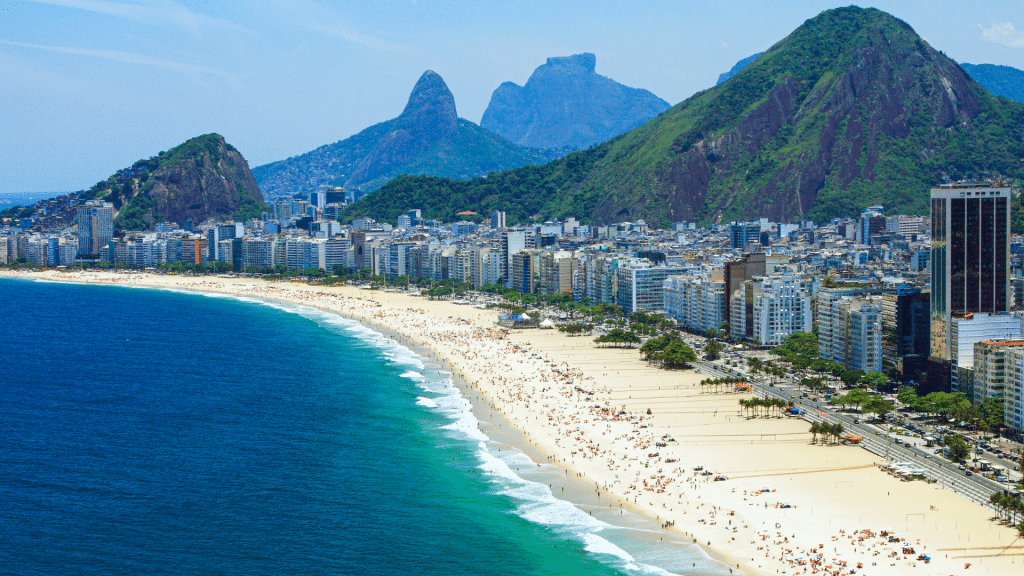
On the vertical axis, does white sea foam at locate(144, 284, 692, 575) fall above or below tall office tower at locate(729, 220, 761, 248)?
below

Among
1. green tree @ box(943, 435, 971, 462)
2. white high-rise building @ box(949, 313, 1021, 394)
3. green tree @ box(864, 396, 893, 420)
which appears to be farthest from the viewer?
white high-rise building @ box(949, 313, 1021, 394)

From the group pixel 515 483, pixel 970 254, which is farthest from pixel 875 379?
pixel 515 483

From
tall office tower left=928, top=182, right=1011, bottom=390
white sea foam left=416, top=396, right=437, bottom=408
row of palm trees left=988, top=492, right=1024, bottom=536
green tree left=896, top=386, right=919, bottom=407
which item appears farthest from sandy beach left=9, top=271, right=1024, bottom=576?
tall office tower left=928, top=182, right=1011, bottom=390

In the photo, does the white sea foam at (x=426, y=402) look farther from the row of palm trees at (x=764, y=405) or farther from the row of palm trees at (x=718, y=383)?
the row of palm trees at (x=764, y=405)

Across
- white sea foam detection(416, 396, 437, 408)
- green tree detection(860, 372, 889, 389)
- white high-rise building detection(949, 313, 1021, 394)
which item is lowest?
white sea foam detection(416, 396, 437, 408)

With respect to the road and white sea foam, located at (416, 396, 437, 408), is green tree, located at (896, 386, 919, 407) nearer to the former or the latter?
the road

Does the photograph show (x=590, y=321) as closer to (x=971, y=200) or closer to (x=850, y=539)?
(x=971, y=200)

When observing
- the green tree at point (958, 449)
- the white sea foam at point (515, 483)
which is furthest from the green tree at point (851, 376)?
the white sea foam at point (515, 483)

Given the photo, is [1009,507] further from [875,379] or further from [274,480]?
[274,480]
